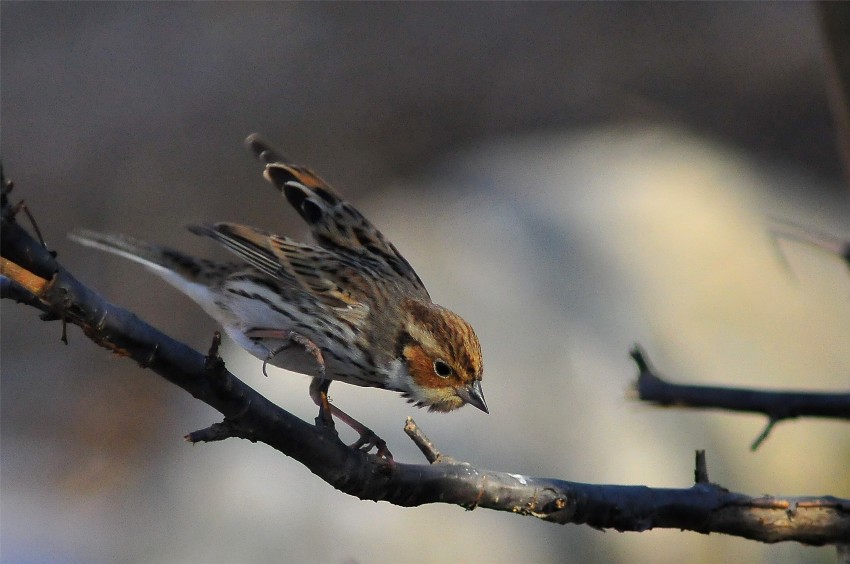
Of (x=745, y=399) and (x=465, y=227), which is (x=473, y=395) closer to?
(x=745, y=399)

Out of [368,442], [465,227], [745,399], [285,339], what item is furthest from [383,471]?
[465,227]

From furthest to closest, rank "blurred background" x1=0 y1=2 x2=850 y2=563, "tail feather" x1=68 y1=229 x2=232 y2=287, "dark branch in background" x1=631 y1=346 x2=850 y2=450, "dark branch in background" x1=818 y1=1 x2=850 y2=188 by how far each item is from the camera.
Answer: "blurred background" x1=0 y1=2 x2=850 y2=563 < "tail feather" x1=68 y1=229 x2=232 y2=287 < "dark branch in background" x1=631 y1=346 x2=850 y2=450 < "dark branch in background" x1=818 y1=1 x2=850 y2=188

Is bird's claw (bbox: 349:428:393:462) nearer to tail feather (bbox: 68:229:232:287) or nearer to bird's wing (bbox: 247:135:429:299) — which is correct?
bird's wing (bbox: 247:135:429:299)

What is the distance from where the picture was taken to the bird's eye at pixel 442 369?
10.3 ft

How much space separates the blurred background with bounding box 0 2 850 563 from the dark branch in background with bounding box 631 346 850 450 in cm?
59

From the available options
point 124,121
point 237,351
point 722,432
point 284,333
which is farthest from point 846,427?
point 124,121

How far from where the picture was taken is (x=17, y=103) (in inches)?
430

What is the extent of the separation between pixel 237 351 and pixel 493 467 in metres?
1.91

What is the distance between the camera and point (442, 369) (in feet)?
10.4

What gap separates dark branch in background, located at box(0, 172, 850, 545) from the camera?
200 centimetres

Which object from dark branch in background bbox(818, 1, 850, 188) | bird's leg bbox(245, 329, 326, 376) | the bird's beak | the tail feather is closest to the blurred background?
dark branch in background bbox(818, 1, 850, 188)

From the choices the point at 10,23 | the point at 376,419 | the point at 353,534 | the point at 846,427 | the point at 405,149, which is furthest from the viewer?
the point at 10,23

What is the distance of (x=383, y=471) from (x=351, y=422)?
0.56 m

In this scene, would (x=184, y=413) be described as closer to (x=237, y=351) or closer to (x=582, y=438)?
(x=237, y=351)
